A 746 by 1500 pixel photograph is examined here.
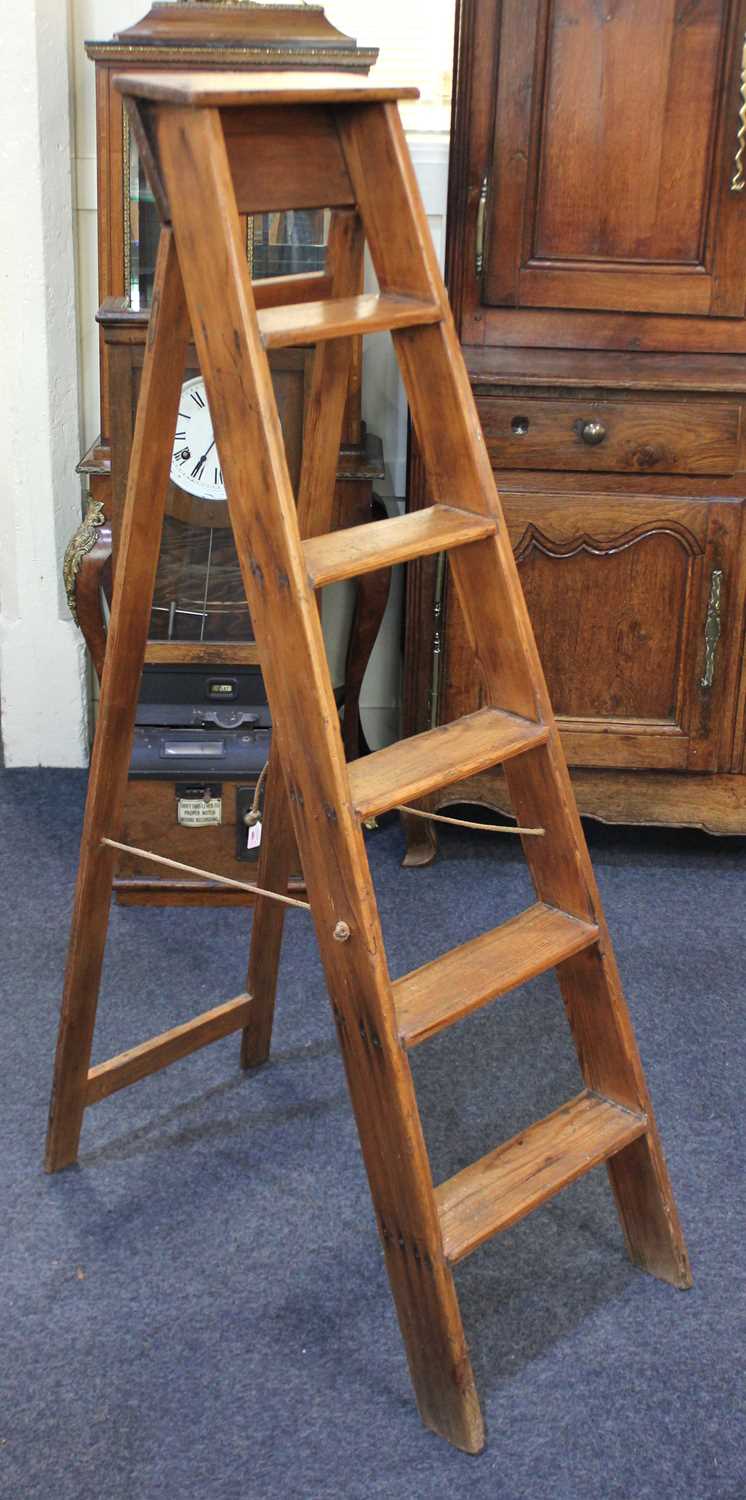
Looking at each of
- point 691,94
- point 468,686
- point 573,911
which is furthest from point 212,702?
point 691,94

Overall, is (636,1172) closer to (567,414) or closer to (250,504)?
(250,504)

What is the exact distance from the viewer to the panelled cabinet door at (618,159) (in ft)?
8.84

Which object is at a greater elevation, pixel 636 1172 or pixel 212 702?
pixel 212 702

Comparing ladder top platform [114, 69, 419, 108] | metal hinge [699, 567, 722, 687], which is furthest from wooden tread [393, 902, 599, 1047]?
metal hinge [699, 567, 722, 687]

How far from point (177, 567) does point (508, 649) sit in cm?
127

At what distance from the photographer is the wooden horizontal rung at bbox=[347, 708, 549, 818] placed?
69.2 inches

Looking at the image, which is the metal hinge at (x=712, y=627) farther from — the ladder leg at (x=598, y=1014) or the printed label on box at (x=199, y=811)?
the ladder leg at (x=598, y=1014)

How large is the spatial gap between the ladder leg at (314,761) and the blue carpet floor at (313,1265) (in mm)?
132

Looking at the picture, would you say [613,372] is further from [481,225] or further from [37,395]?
[37,395]

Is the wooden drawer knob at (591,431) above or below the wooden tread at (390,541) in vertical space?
above

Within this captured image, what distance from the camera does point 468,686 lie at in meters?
3.07

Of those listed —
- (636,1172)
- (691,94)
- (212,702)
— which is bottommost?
(636,1172)

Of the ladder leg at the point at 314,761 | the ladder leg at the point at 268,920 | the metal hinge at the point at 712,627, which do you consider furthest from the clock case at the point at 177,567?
the ladder leg at the point at 314,761

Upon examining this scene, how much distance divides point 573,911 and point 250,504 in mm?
699
